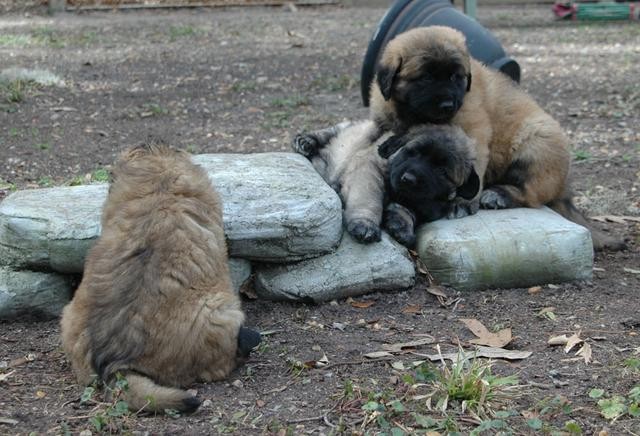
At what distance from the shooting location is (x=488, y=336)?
4910 millimetres

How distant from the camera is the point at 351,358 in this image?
4664 millimetres

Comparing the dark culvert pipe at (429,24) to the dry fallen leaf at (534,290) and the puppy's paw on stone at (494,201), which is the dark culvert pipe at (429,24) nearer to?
the puppy's paw on stone at (494,201)

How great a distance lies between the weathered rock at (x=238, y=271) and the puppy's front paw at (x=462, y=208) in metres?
1.36

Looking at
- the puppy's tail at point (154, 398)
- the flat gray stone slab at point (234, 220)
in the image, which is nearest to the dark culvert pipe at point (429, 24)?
the flat gray stone slab at point (234, 220)

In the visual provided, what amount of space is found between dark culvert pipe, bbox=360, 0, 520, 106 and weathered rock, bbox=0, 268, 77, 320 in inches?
142

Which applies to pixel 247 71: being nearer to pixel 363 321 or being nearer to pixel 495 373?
pixel 363 321

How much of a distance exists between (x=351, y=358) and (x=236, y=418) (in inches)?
33.4

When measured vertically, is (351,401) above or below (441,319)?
above

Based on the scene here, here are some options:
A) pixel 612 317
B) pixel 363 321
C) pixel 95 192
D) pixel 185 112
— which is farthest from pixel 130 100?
pixel 612 317

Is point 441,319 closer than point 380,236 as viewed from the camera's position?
Yes

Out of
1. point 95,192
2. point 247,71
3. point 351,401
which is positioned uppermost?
point 95,192

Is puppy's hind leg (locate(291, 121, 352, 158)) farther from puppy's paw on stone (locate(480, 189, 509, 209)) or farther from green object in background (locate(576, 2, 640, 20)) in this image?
green object in background (locate(576, 2, 640, 20))

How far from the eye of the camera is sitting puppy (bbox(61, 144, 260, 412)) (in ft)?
13.3

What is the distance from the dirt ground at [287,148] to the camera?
4070mm
